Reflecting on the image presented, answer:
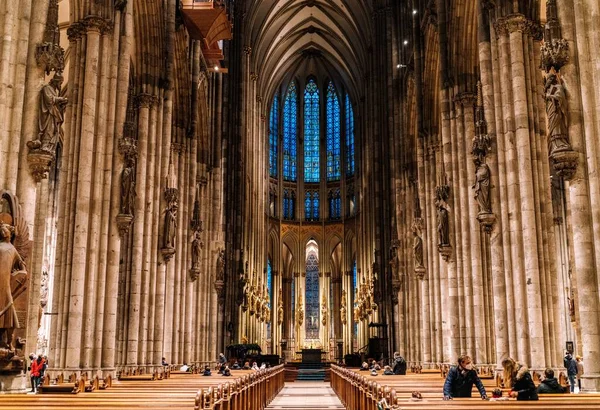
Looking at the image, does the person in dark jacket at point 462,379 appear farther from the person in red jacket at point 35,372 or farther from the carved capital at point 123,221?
the person in red jacket at point 35,372

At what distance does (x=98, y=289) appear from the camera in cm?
1681

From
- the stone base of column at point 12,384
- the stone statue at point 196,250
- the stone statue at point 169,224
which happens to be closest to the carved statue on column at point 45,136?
the stone base of column at point 12,384

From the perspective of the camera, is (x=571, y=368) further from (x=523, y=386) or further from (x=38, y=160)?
(x=38, y=160)

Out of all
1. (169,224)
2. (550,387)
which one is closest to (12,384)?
(550,387)

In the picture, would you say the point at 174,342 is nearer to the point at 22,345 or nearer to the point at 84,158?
Result: the point at 84,158

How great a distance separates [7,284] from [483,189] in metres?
11.7

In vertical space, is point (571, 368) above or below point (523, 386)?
below

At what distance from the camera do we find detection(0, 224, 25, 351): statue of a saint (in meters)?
10.4

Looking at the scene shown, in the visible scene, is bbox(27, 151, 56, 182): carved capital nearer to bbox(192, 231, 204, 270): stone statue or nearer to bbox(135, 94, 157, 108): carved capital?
bbox(135, 94, 157, 108): carved capital

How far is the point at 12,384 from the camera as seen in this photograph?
10.9 meters

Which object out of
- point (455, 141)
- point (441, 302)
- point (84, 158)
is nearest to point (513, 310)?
point (455, 141)

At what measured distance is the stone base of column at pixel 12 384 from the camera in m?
10.7

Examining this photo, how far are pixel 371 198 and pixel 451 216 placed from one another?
21645mm

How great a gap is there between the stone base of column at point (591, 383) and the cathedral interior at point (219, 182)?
77mm
